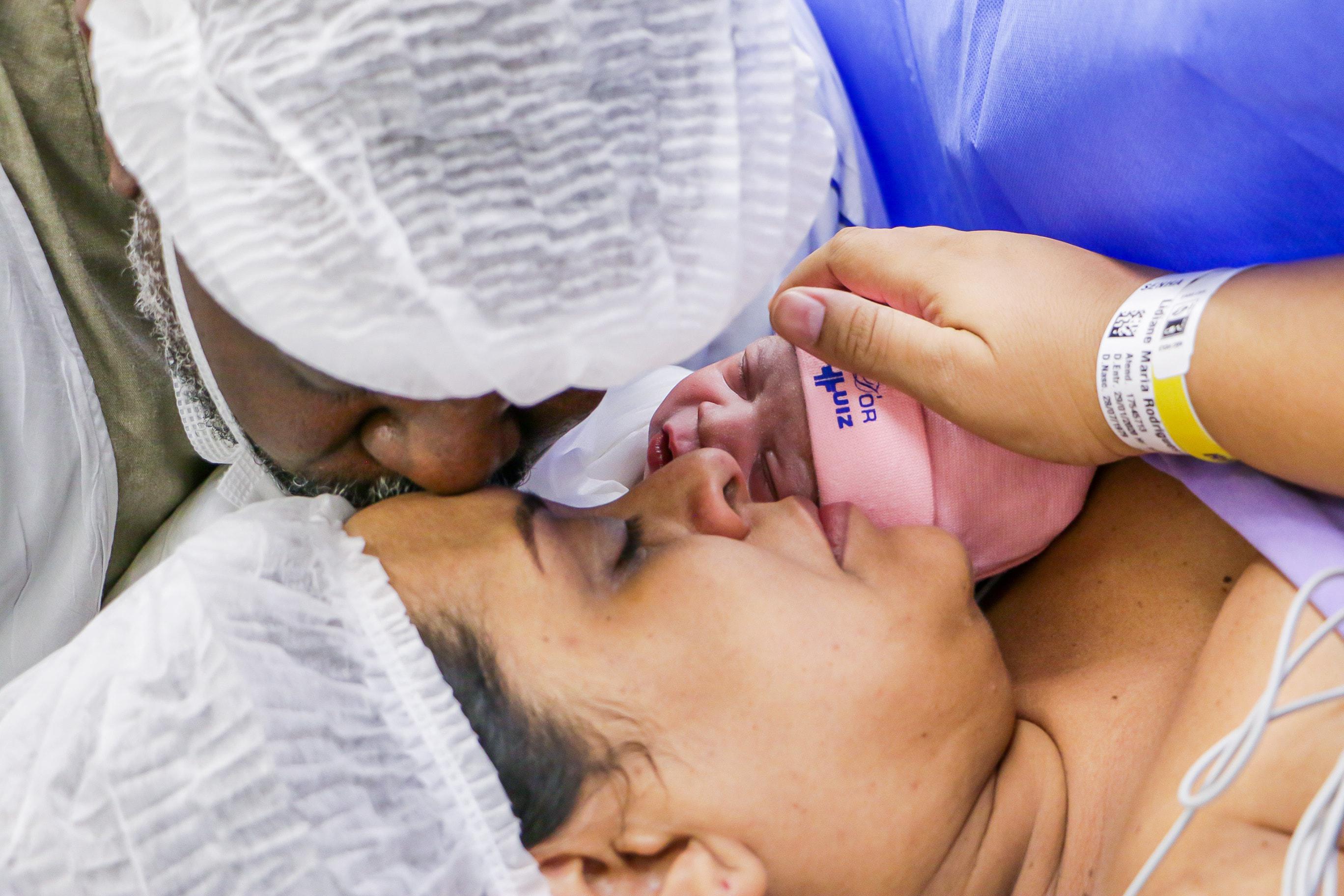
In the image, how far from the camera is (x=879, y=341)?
0.99 m

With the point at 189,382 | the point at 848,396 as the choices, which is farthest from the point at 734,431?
the point at 189,382

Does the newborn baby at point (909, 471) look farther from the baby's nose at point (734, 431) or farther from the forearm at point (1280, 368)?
the forearm at point (1280, 368)

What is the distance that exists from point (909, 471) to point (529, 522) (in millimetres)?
438

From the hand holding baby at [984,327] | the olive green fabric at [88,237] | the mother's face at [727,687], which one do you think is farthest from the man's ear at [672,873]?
the olive green fabric at [88,237]

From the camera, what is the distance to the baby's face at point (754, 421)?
117 cm

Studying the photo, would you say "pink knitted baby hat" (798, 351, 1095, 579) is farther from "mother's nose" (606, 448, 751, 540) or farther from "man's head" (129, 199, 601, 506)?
"man's head" (129, 199, 601, 506)

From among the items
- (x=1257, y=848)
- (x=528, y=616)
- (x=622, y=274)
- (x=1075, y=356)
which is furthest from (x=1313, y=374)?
(x=528, y=616)

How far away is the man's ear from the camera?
81cm

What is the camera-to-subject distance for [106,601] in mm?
1398

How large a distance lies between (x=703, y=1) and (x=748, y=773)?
0.63m

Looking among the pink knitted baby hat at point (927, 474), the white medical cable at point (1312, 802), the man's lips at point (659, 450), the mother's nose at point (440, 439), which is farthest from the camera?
the man's lips at point (659, 450)

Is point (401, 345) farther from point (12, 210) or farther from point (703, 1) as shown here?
point (12, 210)

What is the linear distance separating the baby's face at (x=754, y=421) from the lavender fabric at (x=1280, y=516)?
0.40 m

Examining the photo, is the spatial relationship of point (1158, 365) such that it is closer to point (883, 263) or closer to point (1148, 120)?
point (1148, 120)
